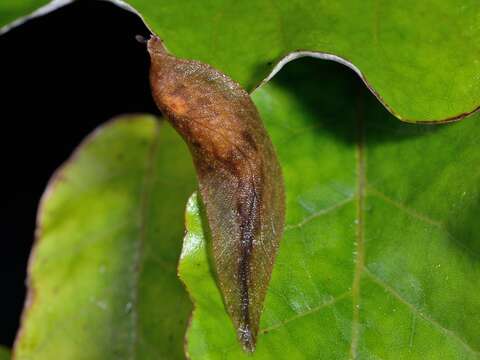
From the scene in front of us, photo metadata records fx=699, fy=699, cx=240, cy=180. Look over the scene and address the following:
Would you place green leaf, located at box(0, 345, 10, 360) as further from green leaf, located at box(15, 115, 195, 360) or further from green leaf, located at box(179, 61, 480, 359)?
green leaf, located at box(179, 61, 480, 359)

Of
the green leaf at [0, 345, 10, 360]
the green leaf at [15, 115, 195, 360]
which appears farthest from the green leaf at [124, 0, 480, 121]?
the green leaf at [0, 345, 10, 360]

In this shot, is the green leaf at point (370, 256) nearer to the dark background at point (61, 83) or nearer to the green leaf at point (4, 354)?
the dark background at point (61, 83)

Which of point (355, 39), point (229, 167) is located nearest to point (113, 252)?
point (229, 167)

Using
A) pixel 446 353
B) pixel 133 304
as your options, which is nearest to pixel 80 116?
pixel 133 304

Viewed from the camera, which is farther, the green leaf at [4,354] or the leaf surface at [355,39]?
the green leaf at [4,354]

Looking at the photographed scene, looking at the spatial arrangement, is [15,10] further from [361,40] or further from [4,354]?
[4,354]

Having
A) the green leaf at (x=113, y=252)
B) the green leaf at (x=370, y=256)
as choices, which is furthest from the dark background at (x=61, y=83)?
the green leaf at (x=370, y=256)
